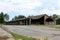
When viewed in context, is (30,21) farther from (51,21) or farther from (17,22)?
(17,22)

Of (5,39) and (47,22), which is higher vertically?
(5,39)

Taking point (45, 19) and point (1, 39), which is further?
point (45, 19)

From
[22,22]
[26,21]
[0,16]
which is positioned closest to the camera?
[26,21]

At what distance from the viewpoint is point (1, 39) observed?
42.9 feet

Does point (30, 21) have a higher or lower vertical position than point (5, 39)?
lower

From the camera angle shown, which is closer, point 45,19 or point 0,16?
point 45,19

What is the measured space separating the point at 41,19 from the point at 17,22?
75.4 ft

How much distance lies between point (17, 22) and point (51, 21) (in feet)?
88.2

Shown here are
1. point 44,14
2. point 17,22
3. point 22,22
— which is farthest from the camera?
point 17,22

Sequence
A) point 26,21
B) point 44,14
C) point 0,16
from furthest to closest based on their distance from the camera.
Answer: point 0,16 < point 26,21 < point 44,14

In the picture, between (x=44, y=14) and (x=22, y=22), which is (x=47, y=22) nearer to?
(x=44, y=14)

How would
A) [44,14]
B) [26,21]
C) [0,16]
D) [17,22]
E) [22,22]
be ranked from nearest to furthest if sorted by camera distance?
[44,14] → [26,21] → [22,22] → [17,22] → [0,16]

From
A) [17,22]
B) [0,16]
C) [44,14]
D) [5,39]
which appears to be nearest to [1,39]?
[5,39]

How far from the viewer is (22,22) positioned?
322ft
